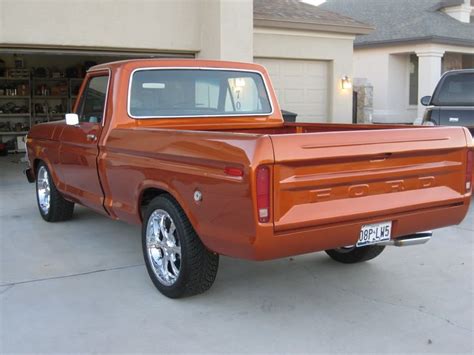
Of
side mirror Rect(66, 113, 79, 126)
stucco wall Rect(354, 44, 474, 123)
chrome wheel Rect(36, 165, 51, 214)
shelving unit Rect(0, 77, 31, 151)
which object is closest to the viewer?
side mirror Rect(66, 113, 79, 126)

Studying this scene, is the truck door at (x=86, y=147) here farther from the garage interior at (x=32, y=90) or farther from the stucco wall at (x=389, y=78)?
the stucco wall at (x=389, y=78)

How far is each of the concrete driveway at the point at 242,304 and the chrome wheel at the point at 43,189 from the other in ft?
3.02

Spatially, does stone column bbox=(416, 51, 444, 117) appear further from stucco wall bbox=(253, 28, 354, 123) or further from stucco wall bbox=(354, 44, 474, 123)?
stucco wall bbox=(253, 28, 354, 123)

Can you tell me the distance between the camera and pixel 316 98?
14.4 metres

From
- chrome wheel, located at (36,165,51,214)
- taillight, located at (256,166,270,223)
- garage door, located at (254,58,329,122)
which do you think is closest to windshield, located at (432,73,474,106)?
garage door, located at (254,58,329,122)

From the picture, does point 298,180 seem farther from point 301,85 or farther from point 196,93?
point 301,85

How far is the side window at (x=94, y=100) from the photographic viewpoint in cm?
558

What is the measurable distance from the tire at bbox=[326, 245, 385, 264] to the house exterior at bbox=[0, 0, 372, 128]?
22.0 ft

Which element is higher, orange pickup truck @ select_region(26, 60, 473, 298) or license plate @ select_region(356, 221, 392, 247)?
orange pickup truck @ select_region(26, 60, 473, 298)

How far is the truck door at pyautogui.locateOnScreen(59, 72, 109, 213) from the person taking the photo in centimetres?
552

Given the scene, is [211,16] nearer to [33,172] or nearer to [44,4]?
[44,4]

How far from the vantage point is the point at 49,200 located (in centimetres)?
698

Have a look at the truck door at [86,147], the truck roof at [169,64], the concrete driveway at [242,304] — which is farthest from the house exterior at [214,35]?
the concrete driveway at [242,304]

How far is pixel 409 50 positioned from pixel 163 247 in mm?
18239
